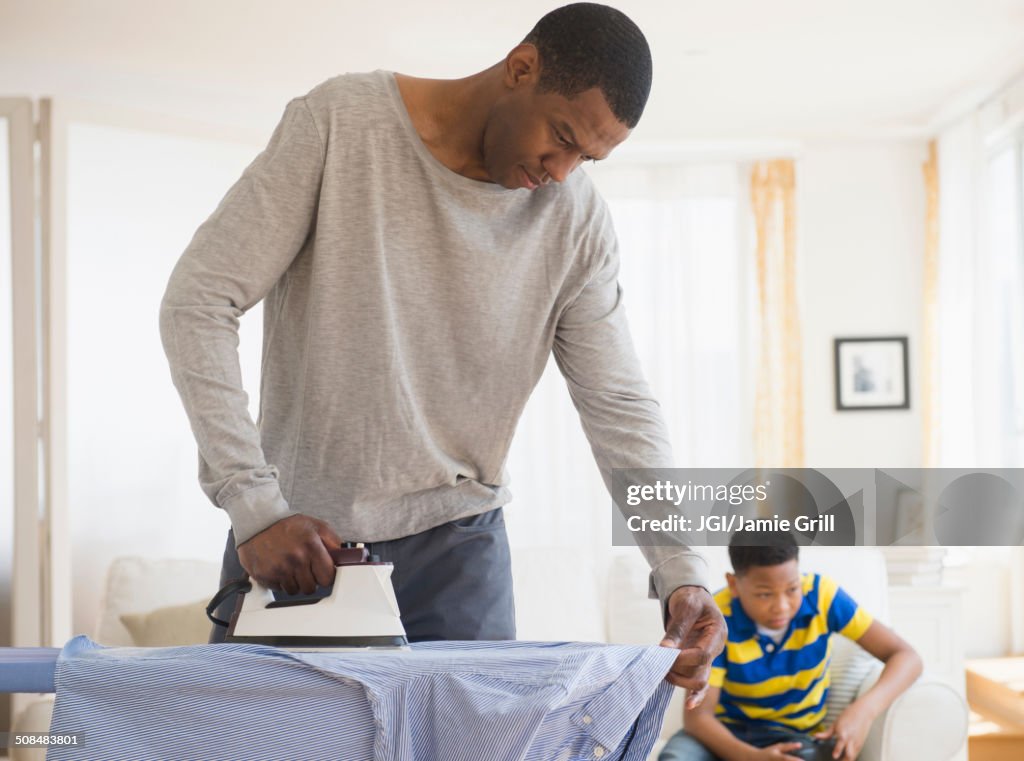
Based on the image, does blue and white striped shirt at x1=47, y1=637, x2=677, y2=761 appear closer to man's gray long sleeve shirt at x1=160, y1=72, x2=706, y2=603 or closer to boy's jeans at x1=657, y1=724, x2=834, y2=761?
man's gray long sleeve shirt at x1=160, y1=72, x2=706, y2=603

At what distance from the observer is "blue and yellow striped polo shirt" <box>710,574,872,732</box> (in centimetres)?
264

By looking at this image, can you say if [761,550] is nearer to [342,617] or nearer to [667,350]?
[342,617]

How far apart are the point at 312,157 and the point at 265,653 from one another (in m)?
0.54

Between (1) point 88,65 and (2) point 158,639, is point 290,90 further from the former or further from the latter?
(2) point 158,639

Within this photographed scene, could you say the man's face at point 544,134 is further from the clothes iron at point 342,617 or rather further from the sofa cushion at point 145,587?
the sofa cushion at point 145,587

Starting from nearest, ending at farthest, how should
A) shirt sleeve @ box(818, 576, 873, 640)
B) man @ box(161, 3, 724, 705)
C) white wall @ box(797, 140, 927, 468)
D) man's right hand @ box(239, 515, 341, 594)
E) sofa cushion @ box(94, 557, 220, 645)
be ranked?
man's right hand @ box(239, 515, 341, 594)
man @ box(161, 3, 724, 705)
shirt sleeve @ box(818, 576, 873, 640)
sofa cushion @ box(94, 557, 220, 645)
white wall @ box(797, 140, 927, 468)

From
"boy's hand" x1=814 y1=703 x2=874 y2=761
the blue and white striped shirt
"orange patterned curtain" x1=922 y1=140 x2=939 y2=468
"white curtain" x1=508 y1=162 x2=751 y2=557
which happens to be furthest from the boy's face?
"orange patterned curtain" x1=922 y1=140 x2=939 y2=468

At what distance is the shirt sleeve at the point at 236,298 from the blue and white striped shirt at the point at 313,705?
17 cm

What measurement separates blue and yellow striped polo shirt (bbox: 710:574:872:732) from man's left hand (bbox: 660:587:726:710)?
148cm

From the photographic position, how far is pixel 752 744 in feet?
8.57

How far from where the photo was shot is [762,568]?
2596mm

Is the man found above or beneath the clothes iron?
above

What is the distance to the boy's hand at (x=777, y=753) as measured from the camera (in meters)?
2.47

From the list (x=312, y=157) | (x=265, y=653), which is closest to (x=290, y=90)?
(x=312, y=157)
